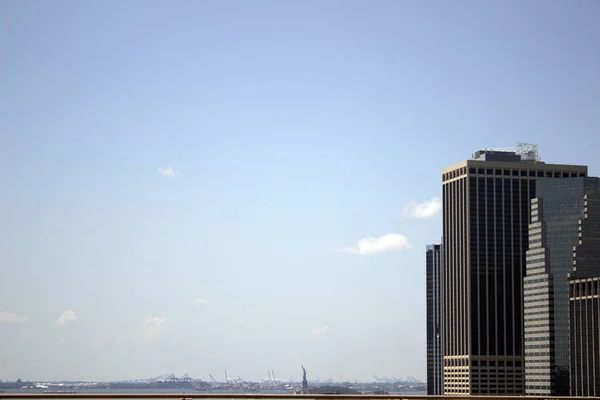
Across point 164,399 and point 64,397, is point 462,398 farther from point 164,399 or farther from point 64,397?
point 64,397

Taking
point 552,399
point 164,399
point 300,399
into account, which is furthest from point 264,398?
point 552,399

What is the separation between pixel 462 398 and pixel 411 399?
6.45 feet

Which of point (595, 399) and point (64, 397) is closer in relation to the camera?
point (64, 397)

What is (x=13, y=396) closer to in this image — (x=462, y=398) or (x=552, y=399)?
(x=462, y=398)

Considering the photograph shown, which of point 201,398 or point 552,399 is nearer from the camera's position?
point 201,398

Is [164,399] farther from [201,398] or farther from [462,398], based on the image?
[462,398]

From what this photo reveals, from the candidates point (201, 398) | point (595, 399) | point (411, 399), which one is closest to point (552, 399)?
point (595, 399)

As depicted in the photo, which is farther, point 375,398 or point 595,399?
point 595,399

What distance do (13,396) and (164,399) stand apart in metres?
5.88

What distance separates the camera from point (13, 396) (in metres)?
37.5

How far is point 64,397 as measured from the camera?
35938mm

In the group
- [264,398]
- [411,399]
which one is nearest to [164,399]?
[264,398]

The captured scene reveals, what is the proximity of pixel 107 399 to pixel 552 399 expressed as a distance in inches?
694

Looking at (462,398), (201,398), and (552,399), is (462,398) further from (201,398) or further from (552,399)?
(201,398)
